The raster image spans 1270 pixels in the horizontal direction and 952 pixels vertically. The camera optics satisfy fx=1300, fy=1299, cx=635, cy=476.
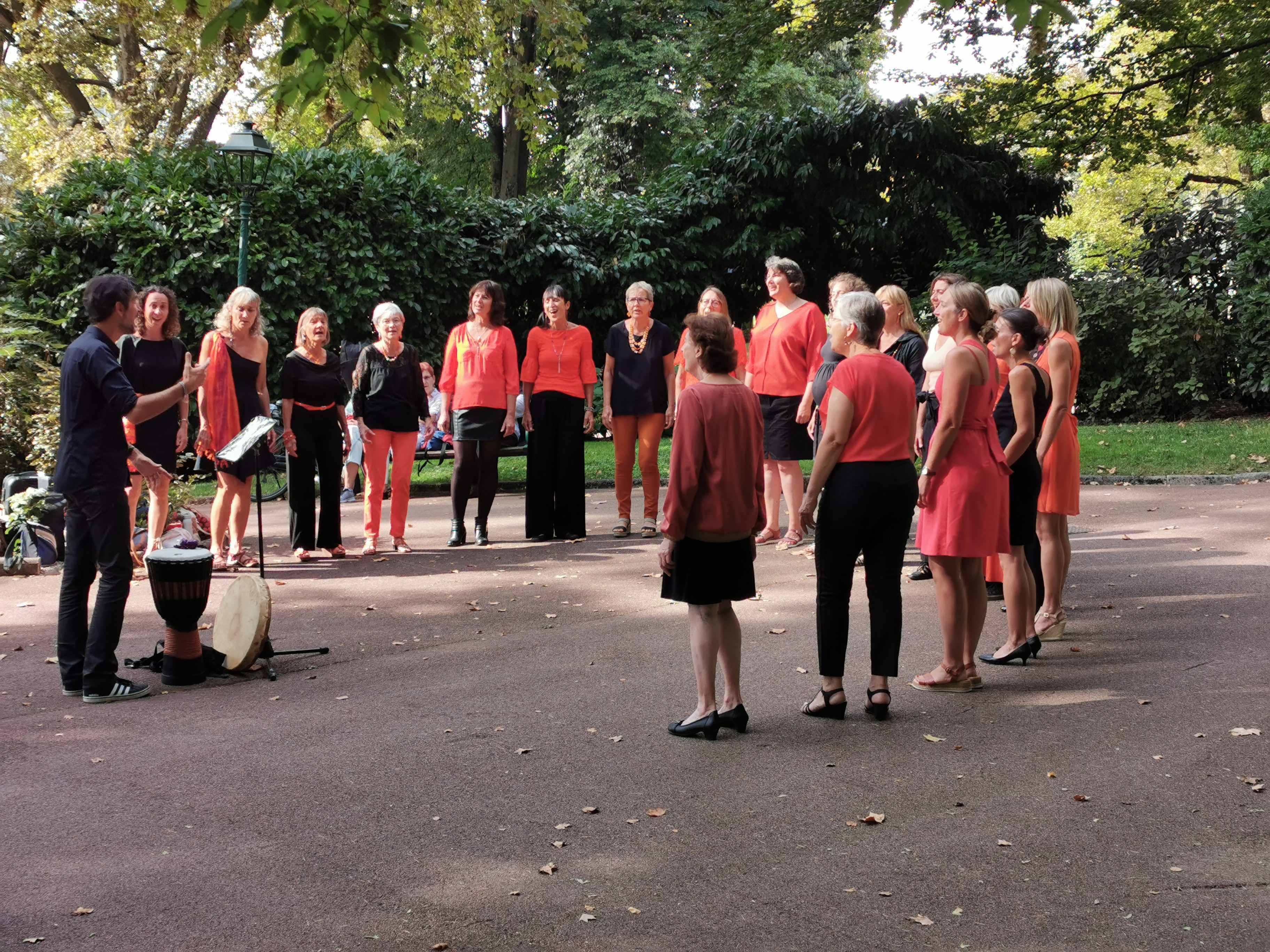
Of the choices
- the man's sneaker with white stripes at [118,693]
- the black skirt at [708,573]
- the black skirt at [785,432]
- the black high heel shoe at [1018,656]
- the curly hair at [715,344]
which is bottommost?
the man's sneaker with white stripes at [118,693]

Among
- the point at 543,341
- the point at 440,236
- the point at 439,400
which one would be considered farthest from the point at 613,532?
the point at 440,236

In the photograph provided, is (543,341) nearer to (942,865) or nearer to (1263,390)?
(942,865)

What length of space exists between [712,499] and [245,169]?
1281 centimetres

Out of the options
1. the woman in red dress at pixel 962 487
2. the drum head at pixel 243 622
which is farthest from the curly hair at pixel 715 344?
the drum head at pixel 243 622

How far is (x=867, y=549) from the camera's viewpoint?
596 cm

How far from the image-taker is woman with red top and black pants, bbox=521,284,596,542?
1160 centimetres

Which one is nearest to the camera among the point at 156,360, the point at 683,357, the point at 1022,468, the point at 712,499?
the point at 712,499

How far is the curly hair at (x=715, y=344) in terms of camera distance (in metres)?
5.61

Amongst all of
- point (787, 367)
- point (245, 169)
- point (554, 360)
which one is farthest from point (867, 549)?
point (245, 169)

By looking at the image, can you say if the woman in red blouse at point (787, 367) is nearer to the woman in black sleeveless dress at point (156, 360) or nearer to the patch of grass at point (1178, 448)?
the woman in black sleeveless dress at point (156, 360)

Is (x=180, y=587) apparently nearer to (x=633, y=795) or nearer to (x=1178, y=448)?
(x=633, y=795)

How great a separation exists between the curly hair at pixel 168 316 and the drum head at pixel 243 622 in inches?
112

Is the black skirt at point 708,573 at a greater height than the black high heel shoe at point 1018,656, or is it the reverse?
the black skirt at point 708,573

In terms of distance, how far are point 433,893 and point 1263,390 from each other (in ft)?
65.6
